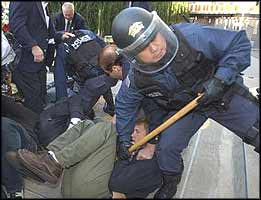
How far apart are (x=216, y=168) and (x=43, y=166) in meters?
0.94

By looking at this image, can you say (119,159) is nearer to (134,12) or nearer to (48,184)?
(48,184)

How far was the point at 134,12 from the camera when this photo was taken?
6.86ft

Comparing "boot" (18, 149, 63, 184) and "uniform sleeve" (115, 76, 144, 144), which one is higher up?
"uniform sleeve" (115, 76, 144, 144)

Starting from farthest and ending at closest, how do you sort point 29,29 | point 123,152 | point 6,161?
point 29,29 < point 123,152 < point 6,161

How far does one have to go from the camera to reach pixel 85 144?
2365mm

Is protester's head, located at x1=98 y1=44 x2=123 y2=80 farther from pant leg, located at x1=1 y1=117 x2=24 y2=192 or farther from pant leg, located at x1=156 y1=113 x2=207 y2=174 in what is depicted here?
pant leg, located at x1=1 y1=117 x2=24 y2=192

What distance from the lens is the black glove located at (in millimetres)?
2338

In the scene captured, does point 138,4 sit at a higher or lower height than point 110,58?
higher

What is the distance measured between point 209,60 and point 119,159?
2.44 feet

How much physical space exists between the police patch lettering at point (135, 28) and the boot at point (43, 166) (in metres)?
0.86

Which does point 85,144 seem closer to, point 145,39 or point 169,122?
point 169,122

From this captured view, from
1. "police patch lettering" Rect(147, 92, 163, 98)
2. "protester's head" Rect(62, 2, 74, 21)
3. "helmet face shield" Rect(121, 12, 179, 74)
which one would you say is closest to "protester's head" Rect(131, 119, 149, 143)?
"police patch lettering" Rect(147, 92, 163, 98)

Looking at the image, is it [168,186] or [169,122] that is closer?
[168,186]

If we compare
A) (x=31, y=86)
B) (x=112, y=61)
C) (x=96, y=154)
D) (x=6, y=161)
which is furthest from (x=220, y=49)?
(x=31, y=86)
